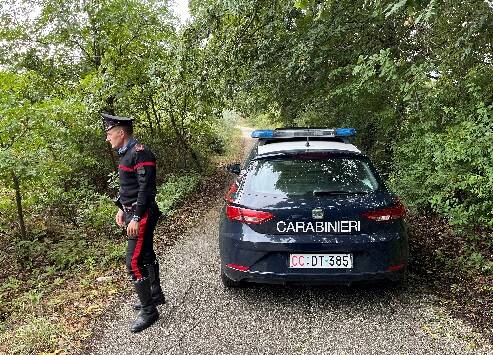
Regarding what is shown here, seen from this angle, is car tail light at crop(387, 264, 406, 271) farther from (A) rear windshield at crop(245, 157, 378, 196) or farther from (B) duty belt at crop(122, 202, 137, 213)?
(B) duty belt at crop(122, 202, 137, 213)

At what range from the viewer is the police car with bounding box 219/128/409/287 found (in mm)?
4172

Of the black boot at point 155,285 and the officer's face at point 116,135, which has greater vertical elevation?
the officer's face at point 116,135

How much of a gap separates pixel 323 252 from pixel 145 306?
180cm

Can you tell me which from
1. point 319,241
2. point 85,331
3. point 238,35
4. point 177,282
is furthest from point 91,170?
point 319,241

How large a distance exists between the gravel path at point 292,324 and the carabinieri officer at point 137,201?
1.03ft

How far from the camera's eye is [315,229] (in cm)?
419

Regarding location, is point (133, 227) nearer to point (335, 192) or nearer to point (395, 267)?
point (335, 192)

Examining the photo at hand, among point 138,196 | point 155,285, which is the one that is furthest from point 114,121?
point 155,285

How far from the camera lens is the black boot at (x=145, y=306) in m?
4.26

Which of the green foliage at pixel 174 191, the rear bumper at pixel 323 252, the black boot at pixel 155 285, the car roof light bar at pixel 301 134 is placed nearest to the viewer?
the rear bumper at pixel 323 252

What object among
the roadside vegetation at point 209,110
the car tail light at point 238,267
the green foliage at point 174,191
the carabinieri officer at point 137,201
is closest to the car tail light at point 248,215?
the car tail light at point 238,267

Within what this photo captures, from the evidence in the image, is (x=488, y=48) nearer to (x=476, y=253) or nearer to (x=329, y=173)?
(x=476, y=253)

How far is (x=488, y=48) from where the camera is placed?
6.62 meters

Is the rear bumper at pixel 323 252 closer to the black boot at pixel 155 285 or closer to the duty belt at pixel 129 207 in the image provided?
the black boot at pixel 155 285
